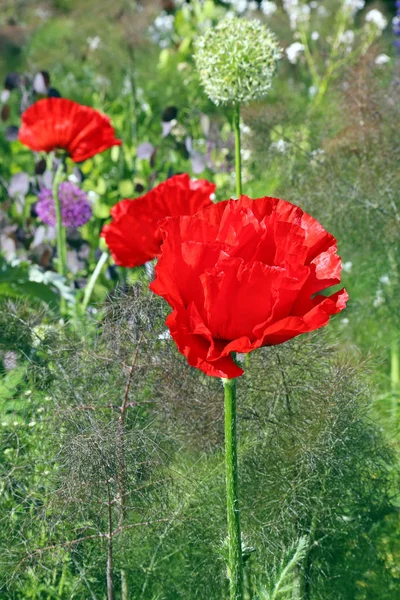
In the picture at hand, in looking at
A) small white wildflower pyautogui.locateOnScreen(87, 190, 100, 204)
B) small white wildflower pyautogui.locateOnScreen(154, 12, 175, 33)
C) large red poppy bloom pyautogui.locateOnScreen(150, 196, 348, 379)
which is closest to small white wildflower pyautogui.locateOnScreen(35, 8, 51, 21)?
small white wildflower pyautogui.locateOnScreen(154, 12, 175, 33)

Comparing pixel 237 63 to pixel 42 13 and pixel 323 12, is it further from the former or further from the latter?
pixel 42 13

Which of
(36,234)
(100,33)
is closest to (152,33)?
(100,33)

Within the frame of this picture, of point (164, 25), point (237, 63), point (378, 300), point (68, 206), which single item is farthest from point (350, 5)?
point (237, 63)

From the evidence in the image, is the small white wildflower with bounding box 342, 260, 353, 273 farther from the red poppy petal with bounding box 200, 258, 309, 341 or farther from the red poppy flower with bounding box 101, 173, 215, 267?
the red poppy petal with bounding box 200, 258, 309, 341

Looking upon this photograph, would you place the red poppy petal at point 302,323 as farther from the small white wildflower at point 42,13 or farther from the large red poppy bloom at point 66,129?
the small white wildflower at point 42,13

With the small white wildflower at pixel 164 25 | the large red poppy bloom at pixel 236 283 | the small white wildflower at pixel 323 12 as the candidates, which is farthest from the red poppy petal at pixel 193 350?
the small white wildflower at pixel 323 12
